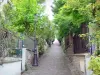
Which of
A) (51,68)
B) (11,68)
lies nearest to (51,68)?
(51,68)

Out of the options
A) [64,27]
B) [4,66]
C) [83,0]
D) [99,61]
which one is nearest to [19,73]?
[4,66]

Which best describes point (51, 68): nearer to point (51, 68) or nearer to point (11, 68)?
point (51, 68)

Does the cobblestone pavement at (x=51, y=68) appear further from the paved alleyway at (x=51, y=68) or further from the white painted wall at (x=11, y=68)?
the white painted wall at (x=11, y=68)

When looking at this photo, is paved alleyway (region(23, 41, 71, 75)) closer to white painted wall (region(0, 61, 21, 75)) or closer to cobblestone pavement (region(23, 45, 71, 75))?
cobblestone pavement (region(23, 45, 71, 75))

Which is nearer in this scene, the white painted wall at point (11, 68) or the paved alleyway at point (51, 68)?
the white painted wall at point (11, 68)

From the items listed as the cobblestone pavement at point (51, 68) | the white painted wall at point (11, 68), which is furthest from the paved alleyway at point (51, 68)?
the white painted wall at point (11, 68)

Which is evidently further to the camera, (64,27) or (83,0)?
(64,27)

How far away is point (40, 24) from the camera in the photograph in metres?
29.2

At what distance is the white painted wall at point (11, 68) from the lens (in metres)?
14.6

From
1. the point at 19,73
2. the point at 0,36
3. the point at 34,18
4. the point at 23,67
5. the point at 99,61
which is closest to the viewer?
the point at 99,61

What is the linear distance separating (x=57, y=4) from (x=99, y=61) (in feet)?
71.1

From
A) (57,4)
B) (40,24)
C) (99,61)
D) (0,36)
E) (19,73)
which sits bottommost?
(19,73)

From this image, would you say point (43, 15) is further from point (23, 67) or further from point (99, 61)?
point (99, 61)

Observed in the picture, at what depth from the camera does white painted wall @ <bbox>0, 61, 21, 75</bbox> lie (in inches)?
575
